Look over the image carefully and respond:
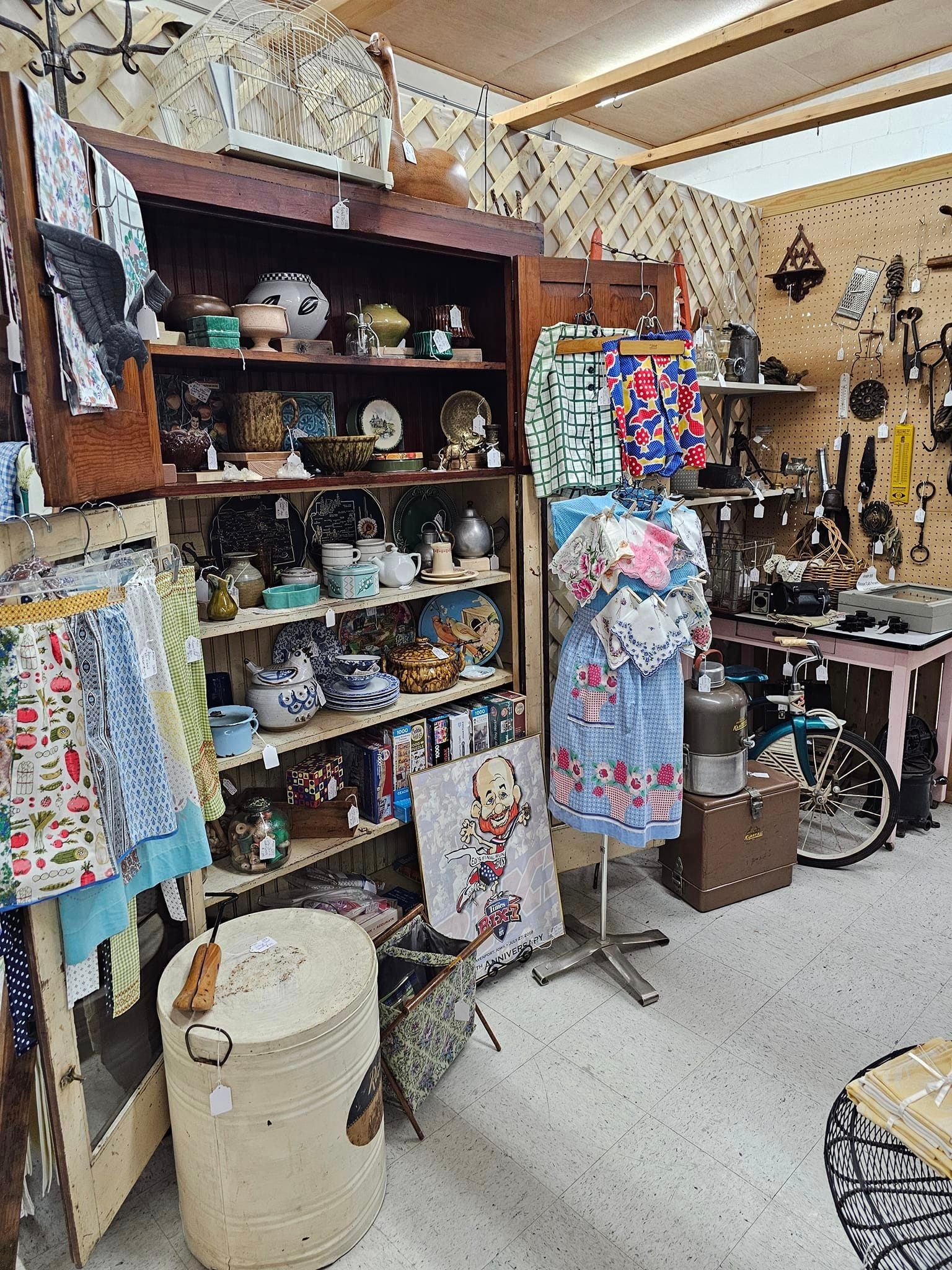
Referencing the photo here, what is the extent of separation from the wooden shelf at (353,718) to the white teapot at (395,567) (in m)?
0.36

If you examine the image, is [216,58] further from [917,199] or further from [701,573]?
[917,199]

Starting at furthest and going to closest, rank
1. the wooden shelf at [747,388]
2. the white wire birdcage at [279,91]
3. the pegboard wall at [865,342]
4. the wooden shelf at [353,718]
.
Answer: the pegboard wall at [865,342] → the wooden shelf at [747,388] → the wooden shelf at [353,718] → the white wire birdcage at [279,91]

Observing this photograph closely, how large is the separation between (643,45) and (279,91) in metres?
1.51

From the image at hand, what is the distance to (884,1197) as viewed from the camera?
54.4 inches

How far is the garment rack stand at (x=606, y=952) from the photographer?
2.71m

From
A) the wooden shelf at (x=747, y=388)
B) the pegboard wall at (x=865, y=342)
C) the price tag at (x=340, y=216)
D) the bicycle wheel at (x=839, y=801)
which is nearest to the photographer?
the price tag at (x=340, y=216)

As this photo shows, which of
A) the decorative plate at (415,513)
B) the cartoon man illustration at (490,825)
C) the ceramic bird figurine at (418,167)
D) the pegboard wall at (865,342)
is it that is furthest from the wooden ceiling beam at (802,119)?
the cartoon man illustration at (490,825)

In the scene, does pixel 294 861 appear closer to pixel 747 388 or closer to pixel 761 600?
pixel 761 600

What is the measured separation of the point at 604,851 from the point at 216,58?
243 cm

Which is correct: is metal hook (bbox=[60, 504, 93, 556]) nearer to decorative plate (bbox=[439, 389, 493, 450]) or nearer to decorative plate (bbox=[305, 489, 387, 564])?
decorative plate (bbox=[305, 489, 387, 564])

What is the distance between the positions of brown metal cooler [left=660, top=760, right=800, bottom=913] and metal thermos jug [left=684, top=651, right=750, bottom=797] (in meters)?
0.06

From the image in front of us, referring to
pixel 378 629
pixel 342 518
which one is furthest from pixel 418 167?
pixel 378 629

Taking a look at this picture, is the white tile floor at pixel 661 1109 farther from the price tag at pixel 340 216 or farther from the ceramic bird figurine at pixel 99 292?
the price tag at pixel 340 216

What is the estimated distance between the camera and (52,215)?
1.42 meters
